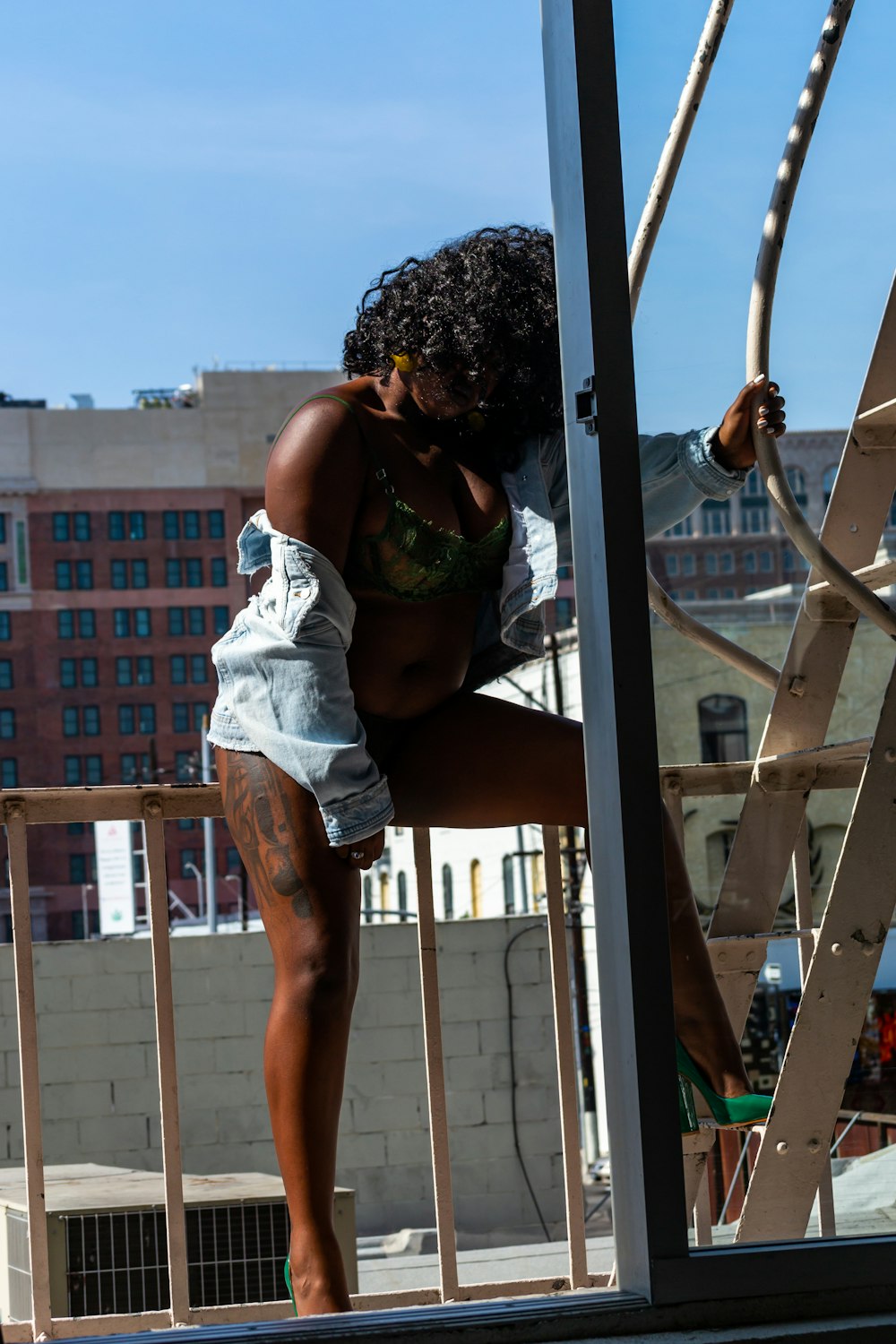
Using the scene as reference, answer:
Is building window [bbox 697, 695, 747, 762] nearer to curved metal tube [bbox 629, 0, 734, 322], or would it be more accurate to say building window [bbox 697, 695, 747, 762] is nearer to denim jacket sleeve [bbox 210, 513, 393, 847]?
denim jacket sleeve [bbox 210, 513, 393, 847]

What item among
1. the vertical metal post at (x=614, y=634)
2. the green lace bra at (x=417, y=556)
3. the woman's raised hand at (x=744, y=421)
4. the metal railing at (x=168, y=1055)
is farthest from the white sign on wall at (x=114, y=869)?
the vertical metal post at (x=614, y=634)

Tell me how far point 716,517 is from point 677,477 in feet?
0.70

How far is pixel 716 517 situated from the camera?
188cm

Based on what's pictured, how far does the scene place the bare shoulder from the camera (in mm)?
1809

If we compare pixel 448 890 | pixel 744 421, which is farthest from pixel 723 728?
pixel 448 890

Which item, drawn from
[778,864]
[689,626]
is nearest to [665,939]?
[689,626]

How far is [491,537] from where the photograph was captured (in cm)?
193

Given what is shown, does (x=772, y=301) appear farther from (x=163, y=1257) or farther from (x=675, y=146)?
(x=163, y=1257)

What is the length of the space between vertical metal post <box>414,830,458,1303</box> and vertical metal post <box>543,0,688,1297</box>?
0.79m

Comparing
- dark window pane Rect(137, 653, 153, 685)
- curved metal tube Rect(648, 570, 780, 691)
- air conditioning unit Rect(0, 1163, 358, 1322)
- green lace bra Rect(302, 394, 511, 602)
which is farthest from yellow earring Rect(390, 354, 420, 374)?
dark window pane Rect(137, 653, 153, 685)

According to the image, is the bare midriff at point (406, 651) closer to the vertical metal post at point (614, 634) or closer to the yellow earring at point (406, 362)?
the yellow earring at point (406, 362)

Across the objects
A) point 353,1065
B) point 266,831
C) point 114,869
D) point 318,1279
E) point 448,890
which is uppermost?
point 266,831

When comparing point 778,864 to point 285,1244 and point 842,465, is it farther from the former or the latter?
point 285,1244

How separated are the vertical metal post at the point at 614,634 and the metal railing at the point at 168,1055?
2.43 ft
